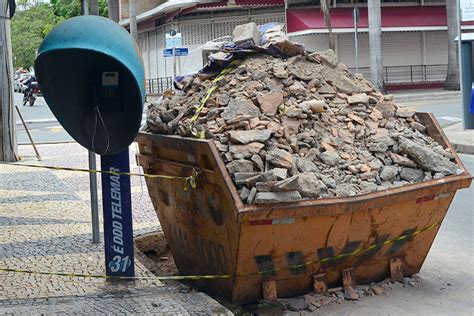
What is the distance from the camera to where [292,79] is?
269 inches

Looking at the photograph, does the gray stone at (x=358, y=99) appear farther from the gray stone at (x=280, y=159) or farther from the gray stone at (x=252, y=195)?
the gray stone at (x=252, y=195)

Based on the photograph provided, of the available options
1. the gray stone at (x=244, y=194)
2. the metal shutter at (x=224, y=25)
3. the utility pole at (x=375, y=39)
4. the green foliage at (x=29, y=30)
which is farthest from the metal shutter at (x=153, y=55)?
the gray stone at (x=244, y=194)

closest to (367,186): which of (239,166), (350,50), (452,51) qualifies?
(239,166)

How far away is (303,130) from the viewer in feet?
21.0

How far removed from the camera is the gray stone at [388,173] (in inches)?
243

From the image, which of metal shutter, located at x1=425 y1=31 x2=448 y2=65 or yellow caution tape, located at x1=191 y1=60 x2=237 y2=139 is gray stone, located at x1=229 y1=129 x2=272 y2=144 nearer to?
Result: yellow caution tape, located at x1=191 y1=60 x2=237 y2=139

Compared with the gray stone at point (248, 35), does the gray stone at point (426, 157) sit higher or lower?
lower

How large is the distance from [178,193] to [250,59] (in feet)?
4.77

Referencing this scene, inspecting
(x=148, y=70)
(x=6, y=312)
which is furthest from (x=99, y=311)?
(x=148, y=70)

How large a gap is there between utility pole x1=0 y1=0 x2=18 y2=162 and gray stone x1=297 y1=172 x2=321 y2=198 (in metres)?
11.7

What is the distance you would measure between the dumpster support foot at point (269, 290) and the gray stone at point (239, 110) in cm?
136

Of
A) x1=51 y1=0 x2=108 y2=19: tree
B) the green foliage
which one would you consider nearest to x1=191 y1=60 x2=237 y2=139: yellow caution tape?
x1=51 y1=0 x2=108 y2=19: tree

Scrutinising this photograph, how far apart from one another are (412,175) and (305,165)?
0.98 meters

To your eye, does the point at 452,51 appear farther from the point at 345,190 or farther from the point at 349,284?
the point at 345,190
